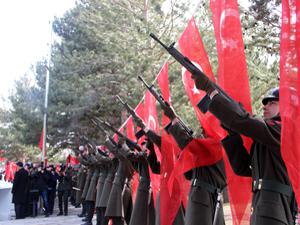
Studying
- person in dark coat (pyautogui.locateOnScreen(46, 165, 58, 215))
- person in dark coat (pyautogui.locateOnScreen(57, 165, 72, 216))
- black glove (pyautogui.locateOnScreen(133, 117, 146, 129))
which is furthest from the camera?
person in dark coat (pyautogui.locateOnScreen(57, 165, 72, 216))

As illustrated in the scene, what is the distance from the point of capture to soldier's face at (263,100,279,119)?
13.6 ft

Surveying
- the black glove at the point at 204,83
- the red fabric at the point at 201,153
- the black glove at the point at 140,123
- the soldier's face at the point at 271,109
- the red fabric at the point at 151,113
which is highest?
the red fabric at the point at 151,113

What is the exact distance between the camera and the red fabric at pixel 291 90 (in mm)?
3344

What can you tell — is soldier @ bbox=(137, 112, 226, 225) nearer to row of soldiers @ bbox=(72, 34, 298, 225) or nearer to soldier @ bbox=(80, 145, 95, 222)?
row of soldiers @ bbox=(72, 34, 298, 225)

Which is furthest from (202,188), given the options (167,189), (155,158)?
(155,158)

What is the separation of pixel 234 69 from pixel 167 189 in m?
2.54

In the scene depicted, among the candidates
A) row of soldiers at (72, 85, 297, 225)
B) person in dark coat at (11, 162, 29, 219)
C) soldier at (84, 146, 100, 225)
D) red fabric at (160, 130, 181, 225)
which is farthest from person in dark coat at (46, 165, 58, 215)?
red fabric at (160, 130, 181, 225)

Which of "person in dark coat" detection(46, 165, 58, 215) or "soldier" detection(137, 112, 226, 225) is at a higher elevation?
"person in dark coat" detection(46, 165, 58, 215)

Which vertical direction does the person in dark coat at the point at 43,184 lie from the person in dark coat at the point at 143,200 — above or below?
above

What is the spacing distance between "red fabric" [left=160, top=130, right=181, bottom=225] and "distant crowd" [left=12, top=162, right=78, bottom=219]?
11202 millimetres

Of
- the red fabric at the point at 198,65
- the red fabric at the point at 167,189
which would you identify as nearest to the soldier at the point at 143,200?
the red fabric at the point at 167,189

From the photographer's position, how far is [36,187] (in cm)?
1798

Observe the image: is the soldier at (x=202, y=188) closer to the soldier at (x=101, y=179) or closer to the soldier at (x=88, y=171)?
the soldier at (x=101, y=179)

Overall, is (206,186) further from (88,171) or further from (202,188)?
(88,171)
